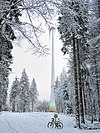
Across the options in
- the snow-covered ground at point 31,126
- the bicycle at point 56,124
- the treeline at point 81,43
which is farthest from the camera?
the bicycle at point 56,124

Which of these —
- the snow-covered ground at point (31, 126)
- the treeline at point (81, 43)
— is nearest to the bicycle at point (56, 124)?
the snow-covered ground at point (31, 126)

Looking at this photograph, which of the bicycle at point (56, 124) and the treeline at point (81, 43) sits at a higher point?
the treeline at point (81, 43)

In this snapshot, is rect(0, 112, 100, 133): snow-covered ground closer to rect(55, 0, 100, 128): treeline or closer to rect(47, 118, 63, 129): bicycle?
rect(47, 118, 63, 129): bicycle

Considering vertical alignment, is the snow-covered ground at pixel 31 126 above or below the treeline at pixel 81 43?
below

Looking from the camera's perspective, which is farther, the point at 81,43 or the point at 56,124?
the point at 81,43

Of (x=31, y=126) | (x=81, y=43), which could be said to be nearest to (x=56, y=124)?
(x=31, y=126)

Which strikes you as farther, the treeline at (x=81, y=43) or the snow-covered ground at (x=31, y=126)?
the snow-covered ground at (x=31, y=126)

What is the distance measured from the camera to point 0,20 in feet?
22.8

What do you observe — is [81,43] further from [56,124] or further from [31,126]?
[31,126]

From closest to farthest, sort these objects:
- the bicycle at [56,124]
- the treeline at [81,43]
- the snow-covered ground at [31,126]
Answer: the treeline at [81,43], the snow-covered ground at [31,126], the bicycle at [56,124]

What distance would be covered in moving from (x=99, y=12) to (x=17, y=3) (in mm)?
12138

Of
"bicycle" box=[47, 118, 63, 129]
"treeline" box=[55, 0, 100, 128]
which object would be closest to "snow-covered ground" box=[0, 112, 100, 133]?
"bicycle" box=[47, 118, 63, 129]

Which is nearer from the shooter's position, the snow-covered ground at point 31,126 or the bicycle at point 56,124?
the snow-covered ground at point 31,126

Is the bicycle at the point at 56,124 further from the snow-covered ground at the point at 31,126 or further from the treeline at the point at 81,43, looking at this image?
the treeline at the point at 81,43
